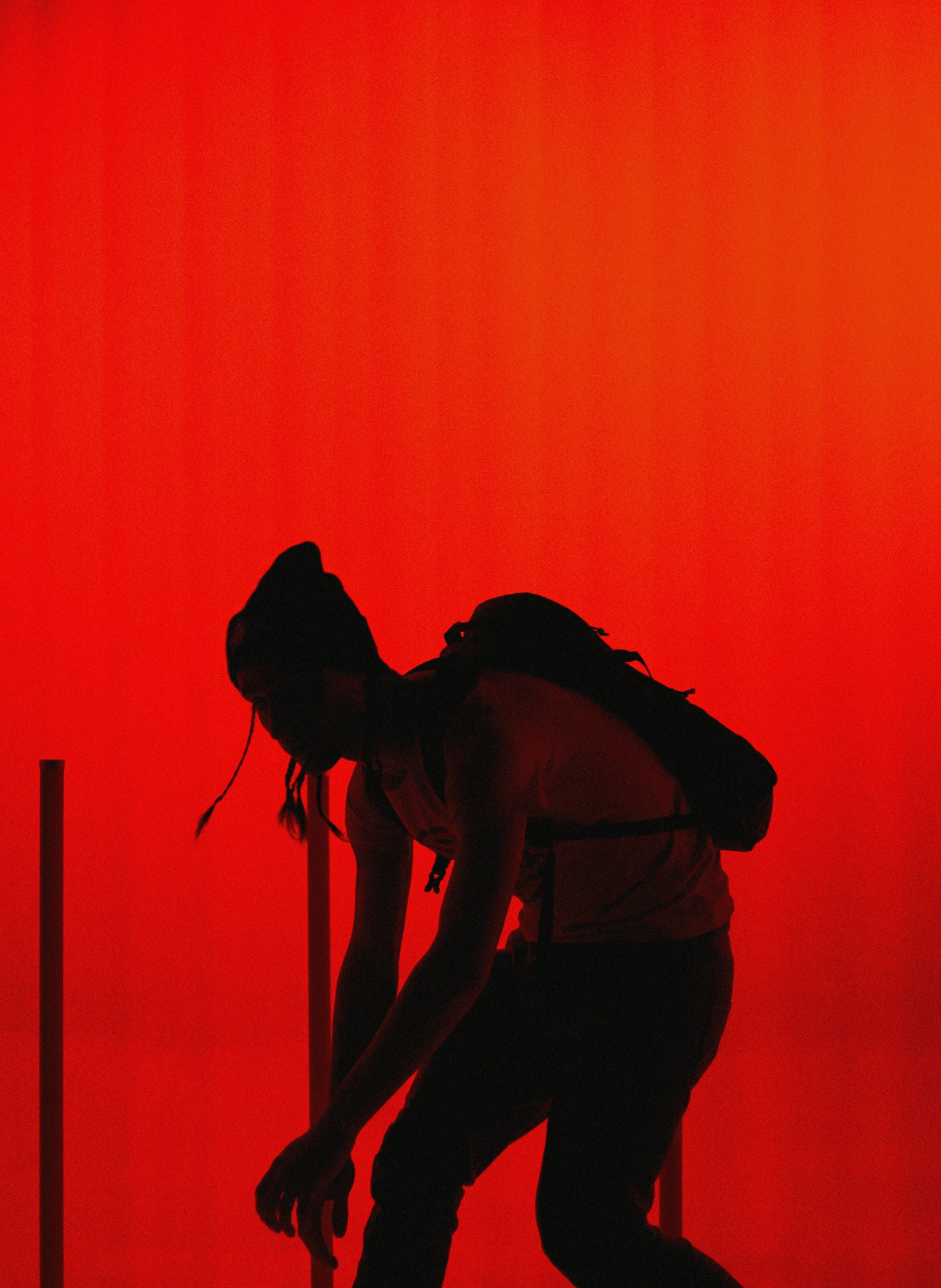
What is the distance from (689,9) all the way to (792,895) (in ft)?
5.49

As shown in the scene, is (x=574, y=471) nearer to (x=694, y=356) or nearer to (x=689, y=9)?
(x=694, y=356)

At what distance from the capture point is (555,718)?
829 mm

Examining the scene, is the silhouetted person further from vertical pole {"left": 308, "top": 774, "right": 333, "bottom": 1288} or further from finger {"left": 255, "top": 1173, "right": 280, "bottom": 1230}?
vertical pole {"left": 308, "top": 774, "right": 333, "bottom": 1288}

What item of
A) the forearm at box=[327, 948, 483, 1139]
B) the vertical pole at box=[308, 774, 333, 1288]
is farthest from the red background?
the forearm at box=[327, 948, 483, 1139]

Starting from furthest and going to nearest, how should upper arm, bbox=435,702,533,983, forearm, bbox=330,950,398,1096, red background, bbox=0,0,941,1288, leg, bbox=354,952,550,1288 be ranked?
red background, bbox=0,0,941,1288, forearm, bbox=330,950,398,1096, leg, bbox=354,952,550,1288, upper arm, bbox=435,702,533,983

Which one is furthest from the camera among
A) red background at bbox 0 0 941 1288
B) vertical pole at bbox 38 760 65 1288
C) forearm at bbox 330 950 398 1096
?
red background at bbox 0 0 941 1288

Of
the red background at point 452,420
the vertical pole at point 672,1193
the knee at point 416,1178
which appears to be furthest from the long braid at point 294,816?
the red background at point 452,420

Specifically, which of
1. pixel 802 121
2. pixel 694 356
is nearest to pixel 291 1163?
pixel 694 356

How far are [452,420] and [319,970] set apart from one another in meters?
1.27

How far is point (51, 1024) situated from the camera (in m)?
1.21

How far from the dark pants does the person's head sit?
24 centimetres

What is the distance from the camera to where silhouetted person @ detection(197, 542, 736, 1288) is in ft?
2.53

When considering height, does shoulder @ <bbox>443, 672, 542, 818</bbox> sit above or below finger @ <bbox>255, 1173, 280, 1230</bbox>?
above

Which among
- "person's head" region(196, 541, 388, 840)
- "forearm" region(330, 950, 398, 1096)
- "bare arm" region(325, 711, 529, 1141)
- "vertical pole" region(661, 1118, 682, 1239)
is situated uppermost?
"person's head" region(196, 541, 388, 840)
